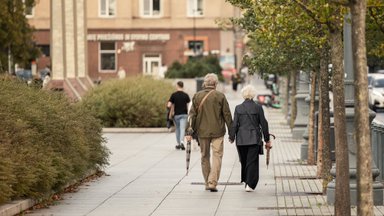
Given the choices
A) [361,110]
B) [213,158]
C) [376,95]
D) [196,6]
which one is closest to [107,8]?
[196,6]

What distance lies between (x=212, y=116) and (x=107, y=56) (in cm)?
7116

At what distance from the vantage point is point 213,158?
58.7ft

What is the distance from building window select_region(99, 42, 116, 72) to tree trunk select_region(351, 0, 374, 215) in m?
78.2

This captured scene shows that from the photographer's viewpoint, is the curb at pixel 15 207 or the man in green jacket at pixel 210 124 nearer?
the curb at pixel 15 207

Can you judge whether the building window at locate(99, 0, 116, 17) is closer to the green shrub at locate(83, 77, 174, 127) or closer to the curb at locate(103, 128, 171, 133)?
the green shrub at locate(83, 77, 174, 127)

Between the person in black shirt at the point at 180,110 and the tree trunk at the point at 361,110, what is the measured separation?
1892cm

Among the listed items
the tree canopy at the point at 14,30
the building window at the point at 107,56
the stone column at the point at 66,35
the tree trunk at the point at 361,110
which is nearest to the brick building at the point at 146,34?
the building window at the point at 107,56

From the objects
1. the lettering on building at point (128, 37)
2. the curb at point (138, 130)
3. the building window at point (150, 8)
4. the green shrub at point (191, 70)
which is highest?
the building window at point (150, 8)

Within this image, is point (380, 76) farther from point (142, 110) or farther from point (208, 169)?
point (208, 169)

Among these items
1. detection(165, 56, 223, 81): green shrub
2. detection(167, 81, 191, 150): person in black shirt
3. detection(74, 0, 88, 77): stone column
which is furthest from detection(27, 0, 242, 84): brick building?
detection(167, 81, 191, 150): person in black shirt

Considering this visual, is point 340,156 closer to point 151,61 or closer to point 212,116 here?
point 212,116

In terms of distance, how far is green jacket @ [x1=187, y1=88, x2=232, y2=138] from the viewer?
58.6 ft

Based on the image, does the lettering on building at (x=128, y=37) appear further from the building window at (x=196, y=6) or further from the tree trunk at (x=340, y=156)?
the tree trunk at (x=340, y=156)

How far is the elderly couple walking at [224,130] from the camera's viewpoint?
17.7m
